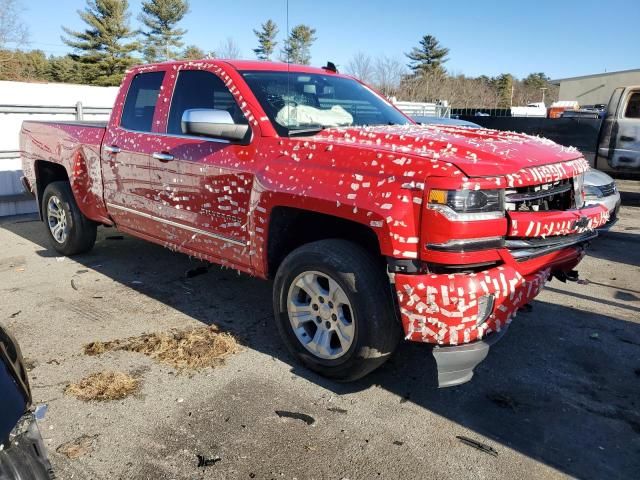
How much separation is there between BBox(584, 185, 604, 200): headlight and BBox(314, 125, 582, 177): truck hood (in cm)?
314

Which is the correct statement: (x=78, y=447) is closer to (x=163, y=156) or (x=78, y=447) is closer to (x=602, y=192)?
(x=163, y=156)

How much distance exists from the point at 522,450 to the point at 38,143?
230 inches

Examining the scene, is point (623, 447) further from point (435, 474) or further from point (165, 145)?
point (165, 145)

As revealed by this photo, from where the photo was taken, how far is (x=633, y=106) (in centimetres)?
1039

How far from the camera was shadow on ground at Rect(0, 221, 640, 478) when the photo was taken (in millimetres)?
2889

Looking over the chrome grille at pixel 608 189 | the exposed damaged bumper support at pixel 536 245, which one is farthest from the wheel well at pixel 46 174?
the chrome grille at pixel 608 189

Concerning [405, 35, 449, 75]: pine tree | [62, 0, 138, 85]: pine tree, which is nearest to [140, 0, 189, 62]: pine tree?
[62, 0, 138, 85]: pine tree

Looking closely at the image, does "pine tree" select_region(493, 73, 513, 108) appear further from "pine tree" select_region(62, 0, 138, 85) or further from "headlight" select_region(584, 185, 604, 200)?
"headlight" select_region(584, 185, 604, 200)

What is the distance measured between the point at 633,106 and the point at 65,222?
33.4 feet

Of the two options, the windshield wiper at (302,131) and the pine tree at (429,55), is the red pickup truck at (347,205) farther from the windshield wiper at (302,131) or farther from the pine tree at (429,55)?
the pine tree at (429,55)

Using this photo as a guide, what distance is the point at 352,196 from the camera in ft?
9.87

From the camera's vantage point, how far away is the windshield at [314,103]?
3.79 m

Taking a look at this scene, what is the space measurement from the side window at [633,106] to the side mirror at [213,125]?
370 inches

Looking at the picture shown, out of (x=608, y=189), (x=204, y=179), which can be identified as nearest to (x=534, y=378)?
→ (x=204, y=179)
